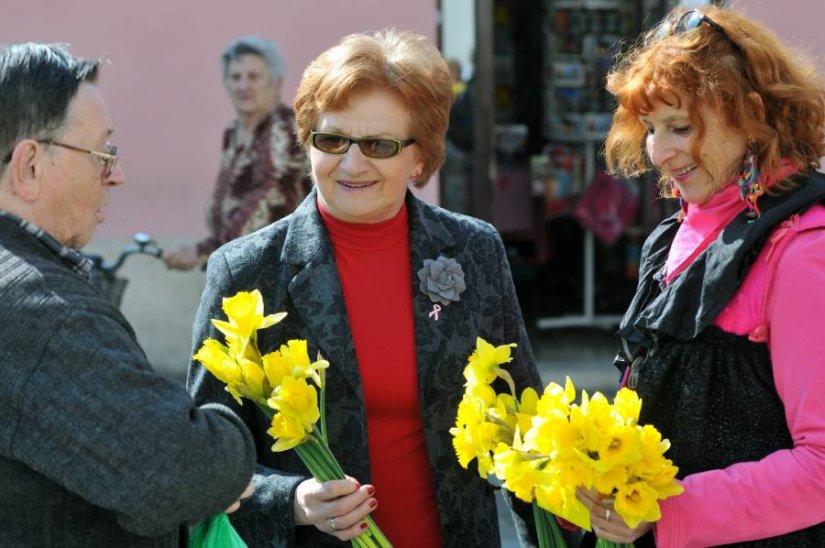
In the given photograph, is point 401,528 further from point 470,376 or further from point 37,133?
point 37,133

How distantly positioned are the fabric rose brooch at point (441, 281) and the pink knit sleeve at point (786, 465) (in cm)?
73

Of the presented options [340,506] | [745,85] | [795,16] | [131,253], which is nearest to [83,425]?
[340,506]

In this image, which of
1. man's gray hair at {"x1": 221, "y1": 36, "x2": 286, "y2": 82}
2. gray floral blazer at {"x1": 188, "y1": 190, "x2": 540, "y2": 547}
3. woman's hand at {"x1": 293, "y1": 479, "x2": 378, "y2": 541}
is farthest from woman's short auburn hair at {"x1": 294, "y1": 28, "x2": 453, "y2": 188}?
man's gray hair at {"x1": 221, "y1": 36, "x2": 286, "y2": 82}

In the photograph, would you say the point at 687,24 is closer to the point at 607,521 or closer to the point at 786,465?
the point at 786,465

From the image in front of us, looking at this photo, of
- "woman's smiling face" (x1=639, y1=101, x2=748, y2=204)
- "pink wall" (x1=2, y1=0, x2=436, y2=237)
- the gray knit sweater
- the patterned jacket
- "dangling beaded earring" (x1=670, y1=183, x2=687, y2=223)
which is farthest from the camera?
"pink wall" (x1=2, y1=0, x2=436, y2=237)

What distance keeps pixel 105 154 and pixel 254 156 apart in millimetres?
3987

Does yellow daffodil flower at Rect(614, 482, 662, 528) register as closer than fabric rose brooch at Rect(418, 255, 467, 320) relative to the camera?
Yes

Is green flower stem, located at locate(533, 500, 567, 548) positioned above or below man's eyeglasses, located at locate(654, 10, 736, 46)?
below

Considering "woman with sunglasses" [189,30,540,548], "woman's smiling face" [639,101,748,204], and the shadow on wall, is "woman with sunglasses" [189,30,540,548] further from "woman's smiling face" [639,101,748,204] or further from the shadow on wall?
the shadow on wall

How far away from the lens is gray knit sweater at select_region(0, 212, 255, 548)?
5.41 ft

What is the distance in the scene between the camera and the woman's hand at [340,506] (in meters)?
2.14

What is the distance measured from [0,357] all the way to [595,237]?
24.0 ft

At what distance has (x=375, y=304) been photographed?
8.25 feet

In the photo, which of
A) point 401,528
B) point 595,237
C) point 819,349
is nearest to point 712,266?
point 819,349
